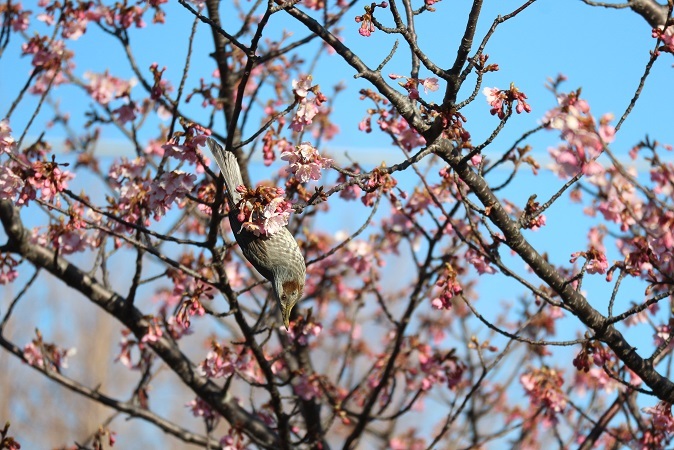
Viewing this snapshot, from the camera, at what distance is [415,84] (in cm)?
295

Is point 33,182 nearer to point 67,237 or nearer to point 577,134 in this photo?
point 67,237

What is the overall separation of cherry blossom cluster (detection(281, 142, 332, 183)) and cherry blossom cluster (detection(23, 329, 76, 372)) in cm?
212

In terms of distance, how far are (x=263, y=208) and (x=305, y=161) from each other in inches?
11.5

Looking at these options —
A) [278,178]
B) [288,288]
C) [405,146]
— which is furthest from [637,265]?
[278,178]

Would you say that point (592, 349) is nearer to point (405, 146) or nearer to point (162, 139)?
point (405, 146)

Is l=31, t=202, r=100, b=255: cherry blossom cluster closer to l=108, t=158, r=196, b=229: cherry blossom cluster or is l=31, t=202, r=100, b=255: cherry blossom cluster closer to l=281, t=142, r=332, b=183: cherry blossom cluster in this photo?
l=108, t=158, r=196, b=229: cherry blossom cluster

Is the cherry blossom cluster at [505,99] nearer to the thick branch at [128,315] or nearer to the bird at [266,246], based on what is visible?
the bird at [266,246]

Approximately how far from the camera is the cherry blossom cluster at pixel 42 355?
14.3 feet

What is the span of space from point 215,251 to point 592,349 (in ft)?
5.26

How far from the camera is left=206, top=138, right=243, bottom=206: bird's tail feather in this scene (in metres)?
3.03

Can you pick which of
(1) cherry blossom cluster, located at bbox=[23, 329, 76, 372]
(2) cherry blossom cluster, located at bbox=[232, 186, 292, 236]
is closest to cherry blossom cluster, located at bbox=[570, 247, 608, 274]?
(2) cherry blossom cluster, located at bbox=[232, 186, 292, 236]

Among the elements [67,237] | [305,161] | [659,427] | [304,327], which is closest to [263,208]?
[305,161]

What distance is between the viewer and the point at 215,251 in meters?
3.31

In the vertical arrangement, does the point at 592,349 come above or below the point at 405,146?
below
